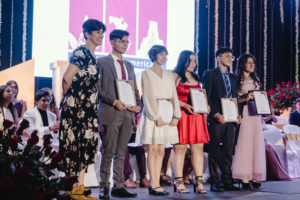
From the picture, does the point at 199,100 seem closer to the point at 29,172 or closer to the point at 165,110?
the point at 165,110

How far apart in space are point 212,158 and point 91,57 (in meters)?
1.63

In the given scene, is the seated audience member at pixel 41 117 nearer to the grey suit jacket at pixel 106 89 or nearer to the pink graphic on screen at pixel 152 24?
the grey suit jacket at pixel 106 89

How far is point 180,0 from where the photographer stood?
7645 millimetres

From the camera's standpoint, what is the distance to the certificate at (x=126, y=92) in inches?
126

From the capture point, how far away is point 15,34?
20.9 feet

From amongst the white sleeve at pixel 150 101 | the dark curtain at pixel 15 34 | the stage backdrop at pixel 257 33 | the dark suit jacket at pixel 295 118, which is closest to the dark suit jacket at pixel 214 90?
the white sleeve at pixel 150 101

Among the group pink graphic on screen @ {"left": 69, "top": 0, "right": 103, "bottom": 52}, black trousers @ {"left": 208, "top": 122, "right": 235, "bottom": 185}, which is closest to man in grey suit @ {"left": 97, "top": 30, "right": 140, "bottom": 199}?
black trousers @ {"left": 208, "top": 122, "right": 235, "bottom": 185}

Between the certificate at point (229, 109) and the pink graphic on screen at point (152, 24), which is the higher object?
the pink graphic on screen at point (152, 24)

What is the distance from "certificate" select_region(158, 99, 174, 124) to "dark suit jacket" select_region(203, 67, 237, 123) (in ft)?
1.81

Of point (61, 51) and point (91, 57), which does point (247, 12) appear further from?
point (91, 57)

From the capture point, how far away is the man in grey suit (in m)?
3.22

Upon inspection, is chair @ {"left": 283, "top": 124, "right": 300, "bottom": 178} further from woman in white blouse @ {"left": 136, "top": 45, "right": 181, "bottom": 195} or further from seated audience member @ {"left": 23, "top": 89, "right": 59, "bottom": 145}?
seated audience member @ {"left": 23, "top": 89, "right": 59, "bottom": 145}

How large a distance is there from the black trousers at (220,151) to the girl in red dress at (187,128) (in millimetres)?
141

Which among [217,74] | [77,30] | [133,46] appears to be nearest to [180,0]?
[133,46]
